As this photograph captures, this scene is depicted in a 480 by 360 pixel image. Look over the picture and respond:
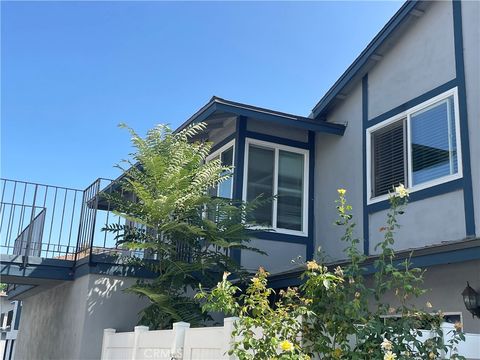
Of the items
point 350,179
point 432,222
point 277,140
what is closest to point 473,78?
point 432,222

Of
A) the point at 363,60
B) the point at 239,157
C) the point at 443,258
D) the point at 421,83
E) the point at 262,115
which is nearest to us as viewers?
the point at 443,258

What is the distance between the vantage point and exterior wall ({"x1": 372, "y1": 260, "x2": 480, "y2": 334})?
20.5ft

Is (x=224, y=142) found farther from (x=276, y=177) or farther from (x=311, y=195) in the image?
(x=311, y=195)

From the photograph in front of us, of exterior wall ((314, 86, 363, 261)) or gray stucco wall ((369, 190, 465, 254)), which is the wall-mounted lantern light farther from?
exterior wall ((314, 86, 363, 261))

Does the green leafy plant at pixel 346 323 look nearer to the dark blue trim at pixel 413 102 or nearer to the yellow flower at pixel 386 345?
the yellow flower at pixel 386 345

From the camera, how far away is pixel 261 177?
10242mm

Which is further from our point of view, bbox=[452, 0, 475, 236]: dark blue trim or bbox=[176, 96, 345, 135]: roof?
bbox=[176, 96, 345, 135]: roof

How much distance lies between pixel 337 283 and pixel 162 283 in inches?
172

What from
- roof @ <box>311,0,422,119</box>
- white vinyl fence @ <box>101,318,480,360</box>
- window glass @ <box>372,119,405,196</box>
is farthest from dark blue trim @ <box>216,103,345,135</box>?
white vinyl fence @ <box>101,318,480,360</box>

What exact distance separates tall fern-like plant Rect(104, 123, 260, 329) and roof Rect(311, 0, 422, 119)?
9.91 feet

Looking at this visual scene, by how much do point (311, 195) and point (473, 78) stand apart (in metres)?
3.93

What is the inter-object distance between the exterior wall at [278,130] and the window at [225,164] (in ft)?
1.76

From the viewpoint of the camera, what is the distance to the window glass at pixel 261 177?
1001 cm

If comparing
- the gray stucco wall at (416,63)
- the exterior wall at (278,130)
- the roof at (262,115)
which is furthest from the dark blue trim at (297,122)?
the gray stucco wall at (416,63)
